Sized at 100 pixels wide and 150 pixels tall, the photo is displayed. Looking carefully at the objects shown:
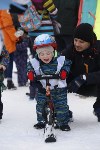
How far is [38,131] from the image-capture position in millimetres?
4000

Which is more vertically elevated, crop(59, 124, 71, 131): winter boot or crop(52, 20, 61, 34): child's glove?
crop(52, 20, 61, 34): child's glove

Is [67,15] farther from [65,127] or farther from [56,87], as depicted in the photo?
[65,127]

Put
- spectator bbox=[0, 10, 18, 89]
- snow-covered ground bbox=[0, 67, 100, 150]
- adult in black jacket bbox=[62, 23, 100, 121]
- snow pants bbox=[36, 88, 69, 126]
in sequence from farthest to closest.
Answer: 1. spectator bbox=[0, 10, 18, 89]
2. adult in black jacket bbox=[62, 23, 100, 121]
3. snow pants bbox=[36, 88, 69, 126]
4. snow-covered ground bbox=[0, 67, 100, 150]

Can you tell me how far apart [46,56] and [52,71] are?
0.50ft

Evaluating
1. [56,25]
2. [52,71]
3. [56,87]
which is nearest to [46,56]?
[52,71]

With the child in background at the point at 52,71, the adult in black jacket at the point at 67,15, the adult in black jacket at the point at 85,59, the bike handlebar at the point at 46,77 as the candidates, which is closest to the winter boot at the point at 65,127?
the child in background at the point at 52,71

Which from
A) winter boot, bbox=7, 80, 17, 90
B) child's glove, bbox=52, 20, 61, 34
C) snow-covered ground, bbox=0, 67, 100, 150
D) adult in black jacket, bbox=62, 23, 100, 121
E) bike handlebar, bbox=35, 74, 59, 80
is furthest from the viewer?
winter boot, bbox=7, 80, 17, 90

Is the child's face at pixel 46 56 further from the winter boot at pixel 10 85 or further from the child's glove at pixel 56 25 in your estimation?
the winter boot at pixel 10 85

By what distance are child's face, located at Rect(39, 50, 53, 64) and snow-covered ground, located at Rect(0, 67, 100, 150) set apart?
25.6 inches

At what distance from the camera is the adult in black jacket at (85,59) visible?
4.12 meters

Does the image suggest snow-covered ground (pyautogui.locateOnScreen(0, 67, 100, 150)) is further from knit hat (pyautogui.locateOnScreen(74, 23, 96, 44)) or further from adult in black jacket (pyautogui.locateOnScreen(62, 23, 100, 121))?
knit hat (pyautogui.locateOnScreen(74, 23, 96, 44))

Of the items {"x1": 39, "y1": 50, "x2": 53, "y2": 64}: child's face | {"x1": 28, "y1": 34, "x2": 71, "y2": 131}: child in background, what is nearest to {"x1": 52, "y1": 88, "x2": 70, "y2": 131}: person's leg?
{"x1": 28, "y1": 34, "x2": 71, "y2": 131}: child in background

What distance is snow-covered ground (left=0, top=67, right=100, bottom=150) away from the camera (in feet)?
11.7

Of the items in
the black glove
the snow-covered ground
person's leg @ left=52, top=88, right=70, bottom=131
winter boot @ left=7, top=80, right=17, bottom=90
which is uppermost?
the black glove
